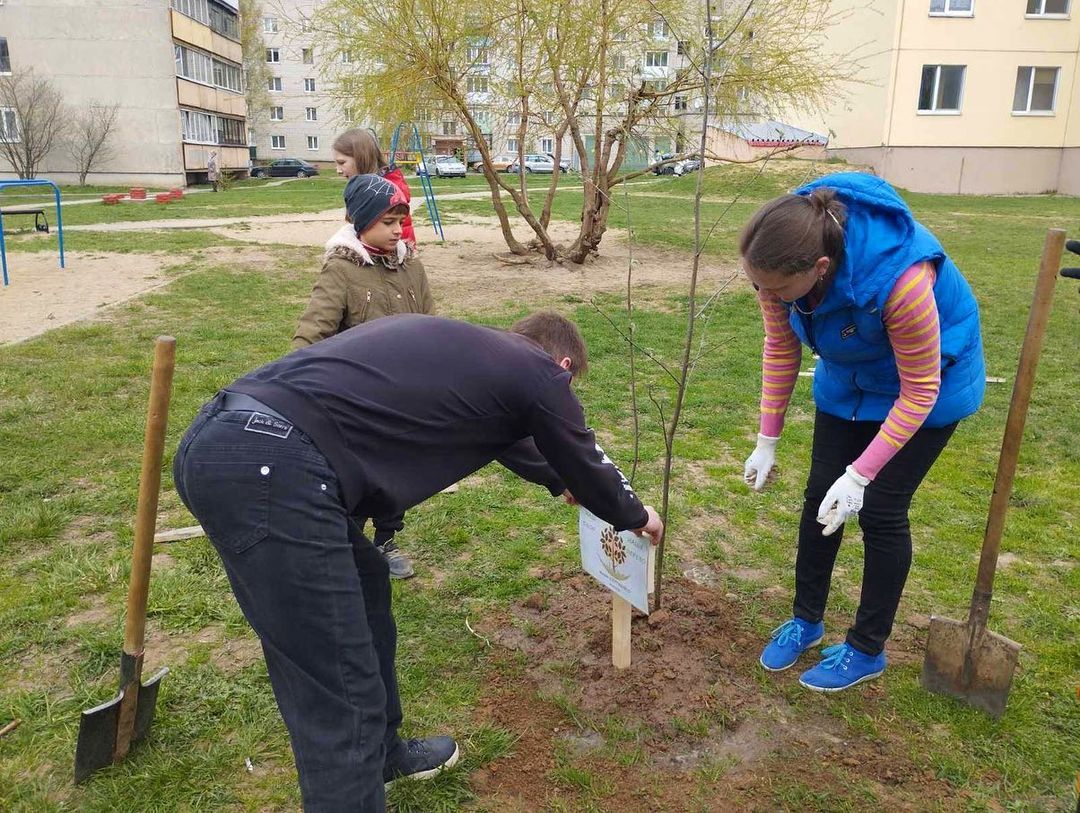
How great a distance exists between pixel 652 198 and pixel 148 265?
16364 millimetres

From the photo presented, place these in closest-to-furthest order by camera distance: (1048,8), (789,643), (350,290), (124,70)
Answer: (789,643)
(350,290)
(1048,8)
(124,70)

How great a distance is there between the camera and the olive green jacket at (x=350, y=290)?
3082mm

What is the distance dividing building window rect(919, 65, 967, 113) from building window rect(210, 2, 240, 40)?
31.2m

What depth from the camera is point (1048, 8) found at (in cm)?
2444

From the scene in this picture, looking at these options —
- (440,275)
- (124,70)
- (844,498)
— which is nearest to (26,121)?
(124,70)

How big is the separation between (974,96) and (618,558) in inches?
1080

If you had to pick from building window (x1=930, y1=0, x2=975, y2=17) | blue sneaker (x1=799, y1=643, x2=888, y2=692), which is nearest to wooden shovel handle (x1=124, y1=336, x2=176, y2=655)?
A: blue sneaker (x1=799, y1=643, x2=888, y2=692)

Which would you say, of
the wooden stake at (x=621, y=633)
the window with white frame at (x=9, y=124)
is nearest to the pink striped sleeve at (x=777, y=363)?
the wooden stake at (x=621, y=633)

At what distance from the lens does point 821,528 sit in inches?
106

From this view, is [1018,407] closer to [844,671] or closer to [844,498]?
[844,498]

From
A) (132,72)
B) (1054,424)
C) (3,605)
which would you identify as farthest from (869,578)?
(132,72)

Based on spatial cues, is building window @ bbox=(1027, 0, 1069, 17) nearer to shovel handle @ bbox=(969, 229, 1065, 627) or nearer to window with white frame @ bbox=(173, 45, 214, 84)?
shovel handle @ bbox=(969, 229, 1065, 627)

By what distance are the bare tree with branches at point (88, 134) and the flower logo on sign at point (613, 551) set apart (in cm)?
3603

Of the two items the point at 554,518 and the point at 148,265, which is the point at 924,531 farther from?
the point at 148,265
